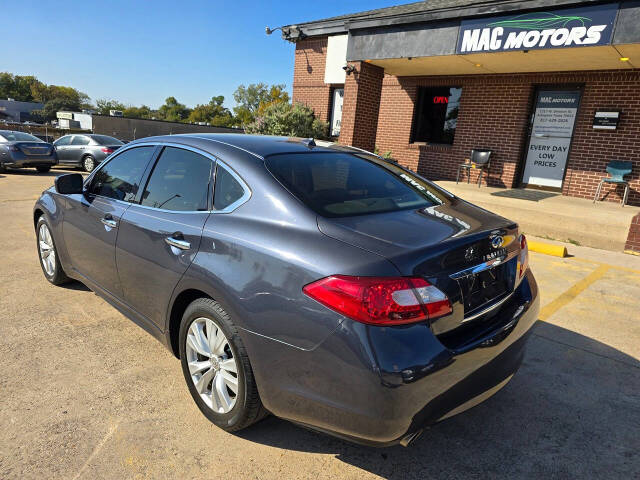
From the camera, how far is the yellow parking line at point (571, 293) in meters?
4.33

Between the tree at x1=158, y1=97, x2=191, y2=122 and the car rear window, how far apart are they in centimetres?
14705

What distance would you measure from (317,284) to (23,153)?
15.8 m

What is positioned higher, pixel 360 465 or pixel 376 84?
pixel 376 84

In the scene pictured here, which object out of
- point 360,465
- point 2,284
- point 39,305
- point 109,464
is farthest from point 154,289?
point 2,284

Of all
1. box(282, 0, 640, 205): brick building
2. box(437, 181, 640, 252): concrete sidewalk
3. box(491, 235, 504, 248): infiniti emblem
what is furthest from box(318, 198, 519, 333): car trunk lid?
box(282, 0, 640, 205): brick building

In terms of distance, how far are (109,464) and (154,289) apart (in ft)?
3.28

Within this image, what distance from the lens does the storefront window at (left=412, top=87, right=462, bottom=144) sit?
1265 centimetres

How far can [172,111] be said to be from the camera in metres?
142

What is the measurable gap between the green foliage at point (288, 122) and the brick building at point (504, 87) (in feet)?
6.86

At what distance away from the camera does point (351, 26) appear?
1065 cm

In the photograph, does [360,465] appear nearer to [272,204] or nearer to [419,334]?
[419,334]

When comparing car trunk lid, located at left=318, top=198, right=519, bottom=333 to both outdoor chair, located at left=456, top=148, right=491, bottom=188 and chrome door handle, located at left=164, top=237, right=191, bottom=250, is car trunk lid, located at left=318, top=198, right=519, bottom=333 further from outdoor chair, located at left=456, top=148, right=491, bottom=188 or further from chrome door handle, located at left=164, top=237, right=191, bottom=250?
outdoor chair, located at left=456, top=148, right=491, bottom=188

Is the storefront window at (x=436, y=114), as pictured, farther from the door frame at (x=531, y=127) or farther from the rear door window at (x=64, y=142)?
the rear door window at (x=64, y=142)

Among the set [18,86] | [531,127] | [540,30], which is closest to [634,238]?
[540,30]
